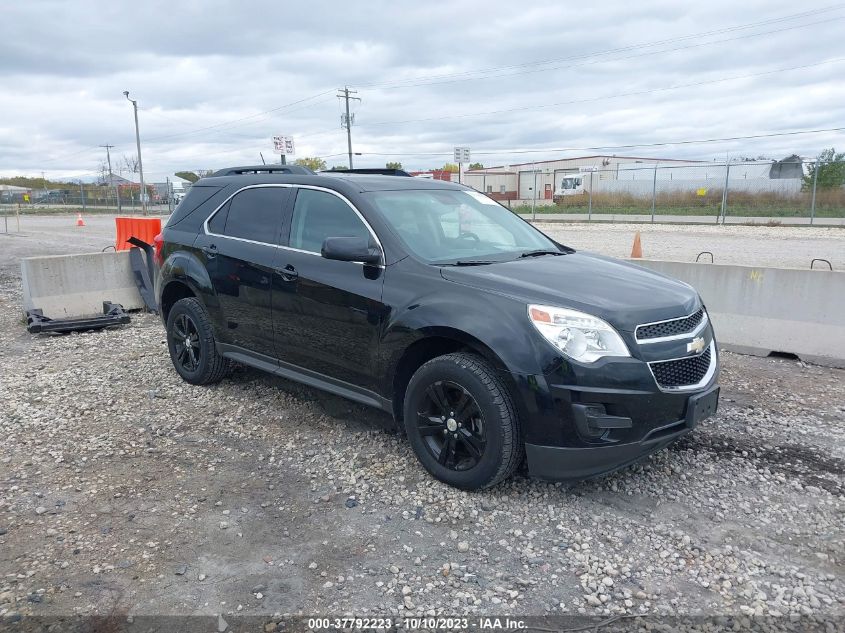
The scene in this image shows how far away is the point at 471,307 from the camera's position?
3678 mm

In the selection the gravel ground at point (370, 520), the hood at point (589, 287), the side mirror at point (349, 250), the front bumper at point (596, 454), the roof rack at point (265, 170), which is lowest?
the gravel ground at point (370, 520)

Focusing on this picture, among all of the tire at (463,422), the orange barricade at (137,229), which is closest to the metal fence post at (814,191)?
the orange barricade at (137,229)

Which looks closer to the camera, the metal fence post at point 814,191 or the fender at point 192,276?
the fender at point 192,276

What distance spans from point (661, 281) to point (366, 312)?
6.13ft

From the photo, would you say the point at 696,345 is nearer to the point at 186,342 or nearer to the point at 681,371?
the point at 681,371

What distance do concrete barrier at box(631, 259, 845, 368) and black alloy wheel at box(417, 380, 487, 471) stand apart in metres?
4.11

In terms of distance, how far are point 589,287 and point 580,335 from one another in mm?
453

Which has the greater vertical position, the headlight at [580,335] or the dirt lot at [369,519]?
the headlight at [580,335]

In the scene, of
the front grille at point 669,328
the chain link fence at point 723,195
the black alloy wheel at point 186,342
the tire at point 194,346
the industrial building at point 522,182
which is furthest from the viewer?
the industrial building at point 522,182

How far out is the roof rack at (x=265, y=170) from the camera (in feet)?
17.0

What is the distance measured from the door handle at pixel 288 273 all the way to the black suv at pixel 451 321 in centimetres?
1

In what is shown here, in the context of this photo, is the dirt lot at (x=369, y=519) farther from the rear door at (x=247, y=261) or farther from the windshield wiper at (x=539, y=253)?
the windshield wiper at (x=539, y=253)

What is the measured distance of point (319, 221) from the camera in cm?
464

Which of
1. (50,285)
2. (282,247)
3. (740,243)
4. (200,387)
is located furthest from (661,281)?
(740,243)
